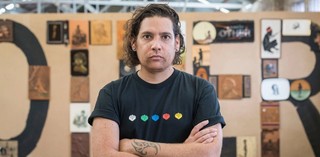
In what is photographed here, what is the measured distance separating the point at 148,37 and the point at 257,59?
6.18 feet

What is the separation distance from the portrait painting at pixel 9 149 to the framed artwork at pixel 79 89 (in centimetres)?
66

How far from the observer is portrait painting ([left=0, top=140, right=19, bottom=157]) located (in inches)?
126

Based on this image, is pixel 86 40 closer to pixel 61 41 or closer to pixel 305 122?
pixel 61 41

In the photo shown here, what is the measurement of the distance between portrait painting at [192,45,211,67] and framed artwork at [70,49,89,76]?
3.04ft

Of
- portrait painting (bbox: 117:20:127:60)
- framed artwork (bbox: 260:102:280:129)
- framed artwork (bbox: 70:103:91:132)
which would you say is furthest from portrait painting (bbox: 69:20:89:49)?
framed artwork (bbox: 260:102:280:129)

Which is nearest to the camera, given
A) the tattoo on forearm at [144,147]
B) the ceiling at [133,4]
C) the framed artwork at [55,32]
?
the tattoo on forearm at [144,147]

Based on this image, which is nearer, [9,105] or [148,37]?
[148,37]

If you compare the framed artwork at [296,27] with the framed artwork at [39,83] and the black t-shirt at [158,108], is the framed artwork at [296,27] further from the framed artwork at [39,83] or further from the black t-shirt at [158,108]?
the framed artwork at [39,83]

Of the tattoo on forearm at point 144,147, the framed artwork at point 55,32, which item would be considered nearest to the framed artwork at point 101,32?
the framed artwork at point 55,32

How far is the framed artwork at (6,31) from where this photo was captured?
3189 mm

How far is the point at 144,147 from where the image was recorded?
146cm

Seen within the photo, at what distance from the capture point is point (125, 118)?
1510mm

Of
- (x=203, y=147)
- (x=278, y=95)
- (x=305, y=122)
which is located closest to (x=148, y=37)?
(x=203, y=147)

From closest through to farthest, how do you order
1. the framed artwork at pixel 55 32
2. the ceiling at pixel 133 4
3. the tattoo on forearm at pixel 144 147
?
the tattoo on forearm at pixel 144 147 < the framed artwork at pixel 55 32 < the ceiling at pixel 133 4
